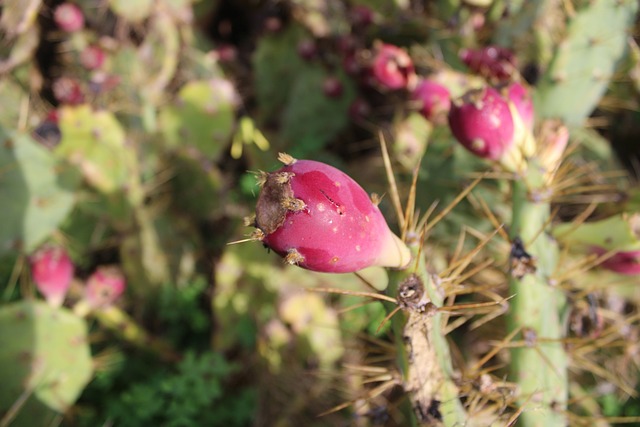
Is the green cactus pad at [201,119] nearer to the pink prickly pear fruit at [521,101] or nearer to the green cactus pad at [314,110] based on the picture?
the green cactus pad at [314,110]

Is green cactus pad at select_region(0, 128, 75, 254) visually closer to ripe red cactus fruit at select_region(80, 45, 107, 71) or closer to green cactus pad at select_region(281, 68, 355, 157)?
ripe red cactus fruit at select_region(80, 45, 107, 71)

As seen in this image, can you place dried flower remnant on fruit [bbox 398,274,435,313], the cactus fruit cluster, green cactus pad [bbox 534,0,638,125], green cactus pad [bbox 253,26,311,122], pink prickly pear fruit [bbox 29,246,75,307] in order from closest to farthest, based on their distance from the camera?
dried flower remnant on fruit [bbox 398,274,435,313] → the cactus fruit cluster → green cactus pad [bbox 534,0,638,125] → pink prickly pear fruit [bbox 29,246,75,307] → green cactus pad [bbox 253,26,311,122]

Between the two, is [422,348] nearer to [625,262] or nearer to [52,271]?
[625,262]

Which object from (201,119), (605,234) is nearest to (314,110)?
(201,119)

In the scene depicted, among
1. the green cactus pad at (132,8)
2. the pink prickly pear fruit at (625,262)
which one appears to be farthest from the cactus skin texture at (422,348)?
the green cactus pad at (132,8)

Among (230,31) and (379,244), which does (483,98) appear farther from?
(230,31)

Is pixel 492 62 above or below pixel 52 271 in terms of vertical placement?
above

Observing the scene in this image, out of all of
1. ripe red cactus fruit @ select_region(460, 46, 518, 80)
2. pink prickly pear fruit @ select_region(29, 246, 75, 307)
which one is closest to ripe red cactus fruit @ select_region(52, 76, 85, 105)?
pink prickly pear fruit @ select_region(29, 246, 75, 307)
